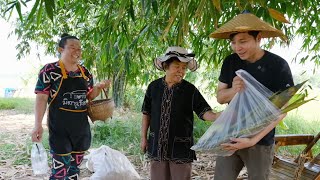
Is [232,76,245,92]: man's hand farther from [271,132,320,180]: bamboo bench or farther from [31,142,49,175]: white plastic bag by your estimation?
[31,142,49,175]: white plastic bag

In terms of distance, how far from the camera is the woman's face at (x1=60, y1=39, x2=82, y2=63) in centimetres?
254

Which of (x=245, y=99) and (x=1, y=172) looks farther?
(x=1, y=172)

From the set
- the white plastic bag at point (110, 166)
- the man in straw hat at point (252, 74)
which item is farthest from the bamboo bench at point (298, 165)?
the white plastic bag at point (110, 166)

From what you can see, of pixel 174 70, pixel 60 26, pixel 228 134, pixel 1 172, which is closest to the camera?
pixel 228 134

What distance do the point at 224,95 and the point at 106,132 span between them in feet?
11.6

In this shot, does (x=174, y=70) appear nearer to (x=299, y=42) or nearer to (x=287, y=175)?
(x=287, y=175)

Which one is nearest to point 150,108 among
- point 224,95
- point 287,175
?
point 224,95

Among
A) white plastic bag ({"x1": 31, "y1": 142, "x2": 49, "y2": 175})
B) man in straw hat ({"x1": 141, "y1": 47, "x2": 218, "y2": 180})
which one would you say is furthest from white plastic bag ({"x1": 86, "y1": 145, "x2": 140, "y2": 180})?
man in straw hat ({"x1": 141, "y1": 47, "x2": 218, "y2": 180})

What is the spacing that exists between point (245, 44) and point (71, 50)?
131cm

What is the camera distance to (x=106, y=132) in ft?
17.1

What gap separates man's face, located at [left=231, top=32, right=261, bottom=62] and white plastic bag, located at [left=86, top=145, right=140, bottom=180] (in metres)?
1.94

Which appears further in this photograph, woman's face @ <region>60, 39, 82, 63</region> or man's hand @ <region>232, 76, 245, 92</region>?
A: woman's face @ <region>60, 39, 82, 63</region>

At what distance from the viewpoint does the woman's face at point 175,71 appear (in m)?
Result: 2.20

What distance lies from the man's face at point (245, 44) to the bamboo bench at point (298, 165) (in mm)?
1128
